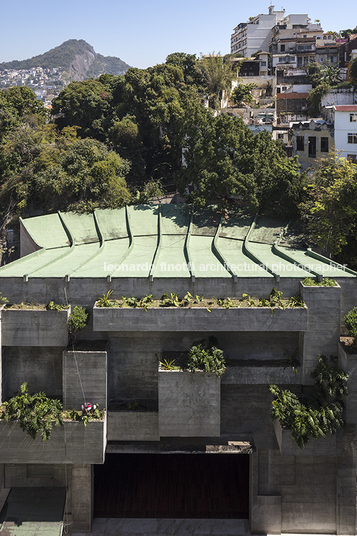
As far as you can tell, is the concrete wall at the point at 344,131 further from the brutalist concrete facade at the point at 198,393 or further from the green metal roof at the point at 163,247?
the brutalist concrete facade at the point at 198,393

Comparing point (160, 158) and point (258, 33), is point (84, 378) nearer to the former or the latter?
point (160, 158)

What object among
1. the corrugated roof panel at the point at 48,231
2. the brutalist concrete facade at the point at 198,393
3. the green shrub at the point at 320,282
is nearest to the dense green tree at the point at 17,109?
the corrugated roof panel at the point at 48,231

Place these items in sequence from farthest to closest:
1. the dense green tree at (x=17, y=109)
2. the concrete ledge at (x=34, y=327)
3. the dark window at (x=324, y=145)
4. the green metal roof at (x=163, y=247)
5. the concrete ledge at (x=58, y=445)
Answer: the dense green tree at (x=17, y=109)
the dark window at (x=324, y=145)
the green metal roof at (x=163, y=247)
the concrete ledge at (x=34, y=327)
the concrete ledge at (x=58, y=445)

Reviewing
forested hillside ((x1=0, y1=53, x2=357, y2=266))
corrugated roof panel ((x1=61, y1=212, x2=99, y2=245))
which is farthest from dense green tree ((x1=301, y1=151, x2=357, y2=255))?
corrugated roof panel ((x1=61, y1=212, x2=99, y2=245))

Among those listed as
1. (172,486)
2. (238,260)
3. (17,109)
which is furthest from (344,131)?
(17,109)

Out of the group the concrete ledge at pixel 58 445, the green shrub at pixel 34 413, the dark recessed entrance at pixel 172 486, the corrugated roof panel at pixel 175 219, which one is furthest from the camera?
the corrugated roof panel at pixel 175 219
